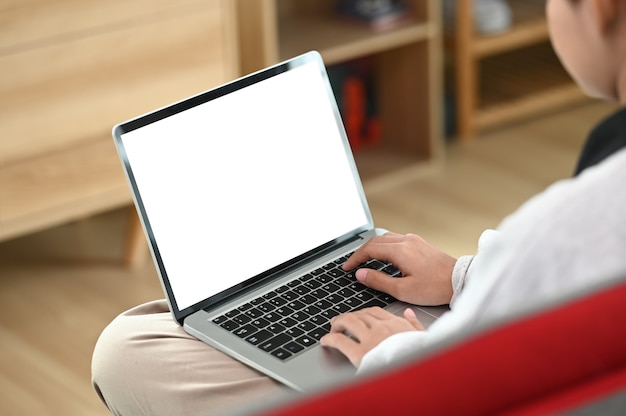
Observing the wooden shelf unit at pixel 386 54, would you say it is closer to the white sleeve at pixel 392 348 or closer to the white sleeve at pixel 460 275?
the white sleeve at pixel 460 275

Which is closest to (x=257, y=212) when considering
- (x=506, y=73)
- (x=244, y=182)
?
(x=244, y=182)

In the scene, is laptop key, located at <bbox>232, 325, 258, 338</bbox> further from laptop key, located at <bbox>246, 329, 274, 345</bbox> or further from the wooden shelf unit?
the wooden shelf unit

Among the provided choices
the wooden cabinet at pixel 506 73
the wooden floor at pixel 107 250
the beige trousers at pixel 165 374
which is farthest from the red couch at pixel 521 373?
the wooden cabinet at pixel 506 73

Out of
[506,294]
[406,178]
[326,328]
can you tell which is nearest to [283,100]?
[326,328]

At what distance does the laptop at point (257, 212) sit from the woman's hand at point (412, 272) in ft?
0.06

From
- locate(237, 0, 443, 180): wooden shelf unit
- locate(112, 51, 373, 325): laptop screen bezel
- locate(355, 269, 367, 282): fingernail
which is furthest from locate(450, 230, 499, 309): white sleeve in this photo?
locate(237, 0, 443, 180): wooden shelf unit

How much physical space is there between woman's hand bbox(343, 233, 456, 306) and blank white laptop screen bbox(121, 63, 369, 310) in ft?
0.38

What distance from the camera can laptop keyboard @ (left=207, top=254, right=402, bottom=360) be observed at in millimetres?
1263

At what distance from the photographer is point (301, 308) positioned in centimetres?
133

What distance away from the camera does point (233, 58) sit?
9.14 ft

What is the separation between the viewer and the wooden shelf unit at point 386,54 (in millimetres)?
2930

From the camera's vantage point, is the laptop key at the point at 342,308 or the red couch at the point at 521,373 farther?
the laptop key at the point at 342,308

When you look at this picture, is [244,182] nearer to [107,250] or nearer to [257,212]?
[257,212]

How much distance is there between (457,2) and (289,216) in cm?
205
